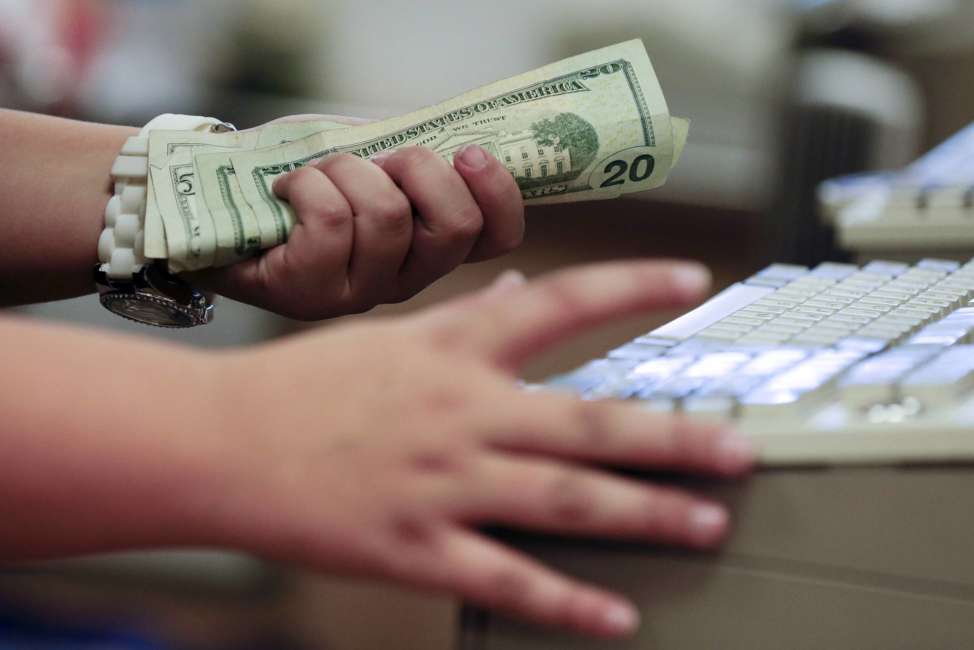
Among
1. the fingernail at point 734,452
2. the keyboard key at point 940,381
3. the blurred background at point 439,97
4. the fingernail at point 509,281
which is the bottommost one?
the blurred background at point 439,97

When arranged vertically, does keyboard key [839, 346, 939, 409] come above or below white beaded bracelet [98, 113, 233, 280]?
above

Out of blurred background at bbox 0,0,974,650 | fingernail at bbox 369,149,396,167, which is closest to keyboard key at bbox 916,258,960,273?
fingernail at bbox 369,149,396,167

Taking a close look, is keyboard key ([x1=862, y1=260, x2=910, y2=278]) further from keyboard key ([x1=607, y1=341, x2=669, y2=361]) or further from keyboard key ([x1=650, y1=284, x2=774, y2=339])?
keyboard key ([x1=607, y1=341, x2=669, y2=361])

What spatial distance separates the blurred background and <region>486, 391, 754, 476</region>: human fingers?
1.02 metres

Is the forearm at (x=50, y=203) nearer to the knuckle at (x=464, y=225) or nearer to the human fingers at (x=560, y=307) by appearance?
the knuckle at (x=464, y=225)

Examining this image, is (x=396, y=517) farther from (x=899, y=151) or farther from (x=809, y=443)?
(x=899, y=151)

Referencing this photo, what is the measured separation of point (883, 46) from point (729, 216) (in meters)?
0.75

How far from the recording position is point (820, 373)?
0.40m

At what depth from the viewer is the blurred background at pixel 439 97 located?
150 cm

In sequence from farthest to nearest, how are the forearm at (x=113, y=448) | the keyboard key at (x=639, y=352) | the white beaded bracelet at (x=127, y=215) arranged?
the white beaded bracelet at (x=127, y=215) → the keyboard key at (x=639, y=352) → the forearm at (x=113, y=448)

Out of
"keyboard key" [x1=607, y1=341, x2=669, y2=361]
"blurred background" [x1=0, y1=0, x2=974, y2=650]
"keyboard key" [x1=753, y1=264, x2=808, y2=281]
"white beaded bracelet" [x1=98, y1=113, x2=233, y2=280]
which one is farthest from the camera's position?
"blurred background" [x1=0, y1=0, x2=974, y2=650]

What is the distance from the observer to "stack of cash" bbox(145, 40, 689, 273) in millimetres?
712

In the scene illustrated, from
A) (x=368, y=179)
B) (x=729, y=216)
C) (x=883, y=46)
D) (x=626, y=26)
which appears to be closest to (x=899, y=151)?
(x=883, y=46)

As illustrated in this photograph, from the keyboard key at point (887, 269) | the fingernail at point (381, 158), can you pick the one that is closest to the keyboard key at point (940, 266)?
the keyboard key at point (887, 269)
